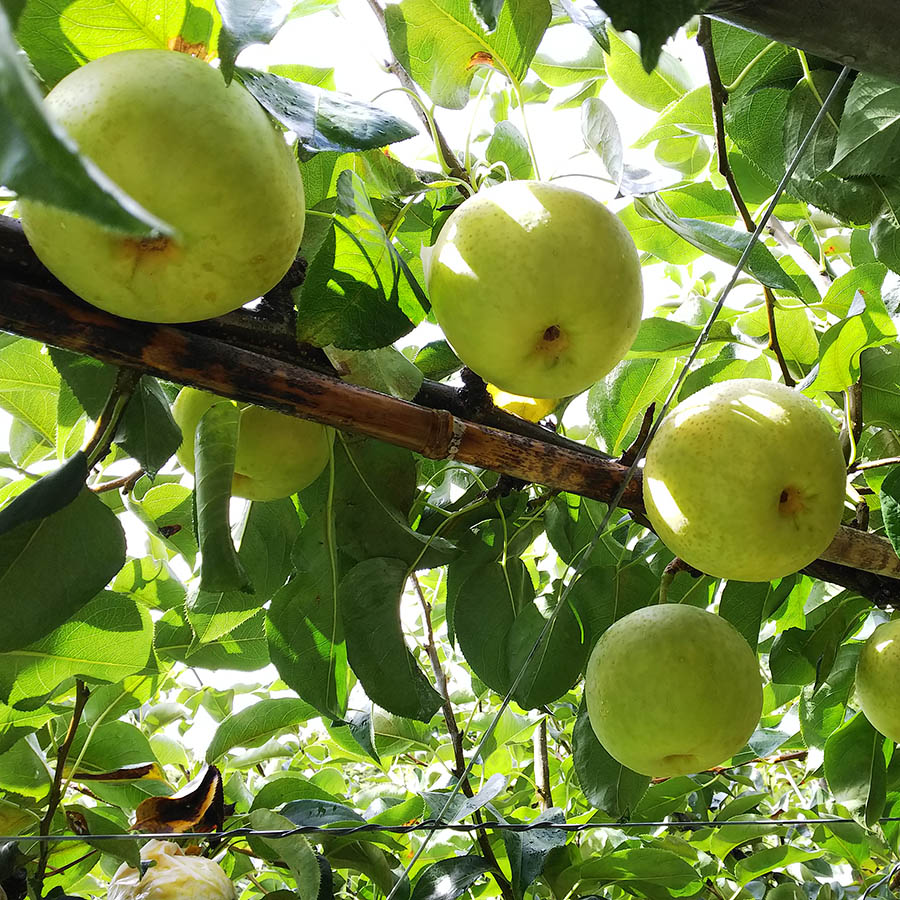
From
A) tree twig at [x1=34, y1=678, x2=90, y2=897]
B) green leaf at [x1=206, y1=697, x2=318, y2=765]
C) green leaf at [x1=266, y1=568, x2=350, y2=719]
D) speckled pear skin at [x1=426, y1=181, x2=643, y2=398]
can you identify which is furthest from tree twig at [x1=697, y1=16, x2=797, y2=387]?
tree twig at [x1=34, y1=678, x2=90, y2=897]

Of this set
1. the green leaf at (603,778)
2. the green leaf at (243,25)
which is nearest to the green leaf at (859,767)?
the green leaf at (603,778)

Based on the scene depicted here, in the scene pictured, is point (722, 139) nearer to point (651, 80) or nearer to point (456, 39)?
point (456, 39)

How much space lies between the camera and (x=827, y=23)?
0.57 metres

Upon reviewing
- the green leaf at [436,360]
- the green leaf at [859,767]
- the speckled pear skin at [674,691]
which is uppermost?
the green leaf at [436,360]

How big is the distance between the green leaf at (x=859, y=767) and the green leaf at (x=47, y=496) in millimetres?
1389

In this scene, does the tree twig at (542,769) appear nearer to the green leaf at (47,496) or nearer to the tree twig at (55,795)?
the tree twig at (55,795)

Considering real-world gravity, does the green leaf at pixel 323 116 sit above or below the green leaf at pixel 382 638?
above

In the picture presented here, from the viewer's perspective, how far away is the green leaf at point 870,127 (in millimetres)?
1030

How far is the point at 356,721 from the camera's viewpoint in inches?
71.9

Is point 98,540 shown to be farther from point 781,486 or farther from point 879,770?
point 879,770

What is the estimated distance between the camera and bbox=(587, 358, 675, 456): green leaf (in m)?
1.57

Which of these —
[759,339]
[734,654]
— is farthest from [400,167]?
[759,339]

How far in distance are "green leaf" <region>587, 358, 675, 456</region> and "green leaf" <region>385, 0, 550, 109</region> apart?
537 millimetres

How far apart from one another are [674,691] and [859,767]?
0.64 metres
